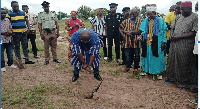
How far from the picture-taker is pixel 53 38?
20.8 ft

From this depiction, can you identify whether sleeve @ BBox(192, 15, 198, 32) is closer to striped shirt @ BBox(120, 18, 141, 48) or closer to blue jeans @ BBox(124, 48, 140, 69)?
striped shirt @ BBox(120, 18, 141, 48)

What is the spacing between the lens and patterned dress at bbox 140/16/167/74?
4.55m

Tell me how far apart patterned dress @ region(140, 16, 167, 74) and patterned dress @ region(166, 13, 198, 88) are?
28 cm

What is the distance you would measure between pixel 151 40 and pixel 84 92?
6.27 ft

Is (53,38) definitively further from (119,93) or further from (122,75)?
(119,93)

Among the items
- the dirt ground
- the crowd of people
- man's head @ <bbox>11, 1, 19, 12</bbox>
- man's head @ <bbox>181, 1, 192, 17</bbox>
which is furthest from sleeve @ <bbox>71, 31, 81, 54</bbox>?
man's head @ <bbox>11, 1, 19, 12</bbox>

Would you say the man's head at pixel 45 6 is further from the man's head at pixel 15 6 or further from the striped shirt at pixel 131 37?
the striped shirt at pixel 131 37

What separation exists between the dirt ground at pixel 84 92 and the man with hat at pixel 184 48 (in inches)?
10.4

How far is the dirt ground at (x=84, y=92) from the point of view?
3.50m

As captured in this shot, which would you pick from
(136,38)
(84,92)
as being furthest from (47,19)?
(84,92)

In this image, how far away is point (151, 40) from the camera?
4648 mm

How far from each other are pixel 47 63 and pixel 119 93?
10.3 ft

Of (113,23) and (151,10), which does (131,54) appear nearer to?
(113,23)

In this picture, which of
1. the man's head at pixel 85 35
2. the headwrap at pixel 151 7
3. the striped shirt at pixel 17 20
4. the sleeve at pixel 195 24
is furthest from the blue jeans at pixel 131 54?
the striped shirt at pixel 17 20
